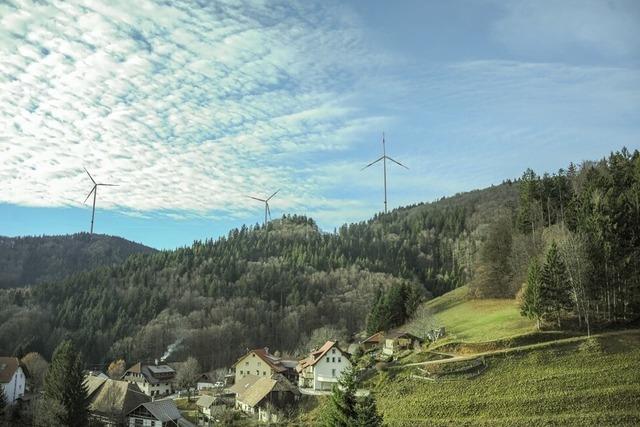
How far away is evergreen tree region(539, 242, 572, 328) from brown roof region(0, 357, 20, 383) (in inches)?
2724

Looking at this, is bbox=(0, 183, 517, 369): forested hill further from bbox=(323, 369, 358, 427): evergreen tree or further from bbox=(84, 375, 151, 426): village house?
bbox=(323, 369, 358, 427): evergreen tree

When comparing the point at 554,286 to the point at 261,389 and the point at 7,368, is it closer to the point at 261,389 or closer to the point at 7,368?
the point at 261,389

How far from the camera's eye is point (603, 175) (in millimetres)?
73375

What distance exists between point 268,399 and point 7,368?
38155 mm

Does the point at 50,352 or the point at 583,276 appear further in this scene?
the point at 50,352

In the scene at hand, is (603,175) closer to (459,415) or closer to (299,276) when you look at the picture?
(459,415)

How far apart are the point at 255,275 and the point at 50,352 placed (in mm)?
66315

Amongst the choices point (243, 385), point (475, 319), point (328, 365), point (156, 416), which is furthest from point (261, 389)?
point (475, 319)

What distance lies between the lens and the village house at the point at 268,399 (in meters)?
59.0

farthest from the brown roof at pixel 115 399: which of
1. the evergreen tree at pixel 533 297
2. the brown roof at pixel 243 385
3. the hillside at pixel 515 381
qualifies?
the evergreen tree at pixel 533 297

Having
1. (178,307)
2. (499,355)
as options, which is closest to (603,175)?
(499,355)

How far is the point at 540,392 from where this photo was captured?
44344 millimetres

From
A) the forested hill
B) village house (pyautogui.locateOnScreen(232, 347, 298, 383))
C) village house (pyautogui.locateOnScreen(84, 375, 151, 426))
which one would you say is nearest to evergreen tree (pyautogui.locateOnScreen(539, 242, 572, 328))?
the forested hill

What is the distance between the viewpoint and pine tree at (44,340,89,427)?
53.0 meters
